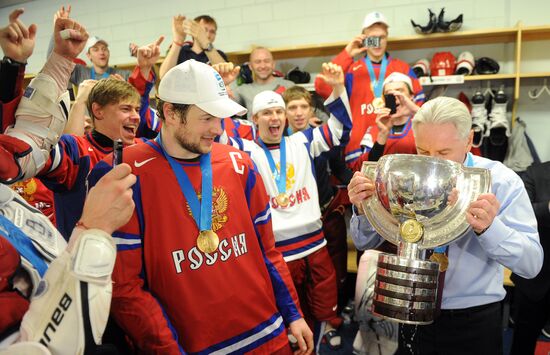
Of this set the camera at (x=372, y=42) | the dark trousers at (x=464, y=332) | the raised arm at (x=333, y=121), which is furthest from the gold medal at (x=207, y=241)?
the camera at (x=372, y=42)

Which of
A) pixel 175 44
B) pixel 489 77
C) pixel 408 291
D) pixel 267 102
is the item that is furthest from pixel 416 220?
pixel 489 77

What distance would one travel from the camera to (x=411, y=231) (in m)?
1.16

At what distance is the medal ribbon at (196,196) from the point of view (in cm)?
151

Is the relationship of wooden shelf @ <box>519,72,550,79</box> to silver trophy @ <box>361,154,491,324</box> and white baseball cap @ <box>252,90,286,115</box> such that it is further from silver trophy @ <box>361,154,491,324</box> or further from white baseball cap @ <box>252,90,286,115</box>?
silver trophy @ <box>361,154,491,324</box>

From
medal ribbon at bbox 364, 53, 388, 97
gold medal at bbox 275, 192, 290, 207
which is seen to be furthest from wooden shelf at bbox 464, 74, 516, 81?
gold medal at bbox 275, 192, 290, 207

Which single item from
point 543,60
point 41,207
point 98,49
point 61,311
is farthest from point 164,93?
point 543,60

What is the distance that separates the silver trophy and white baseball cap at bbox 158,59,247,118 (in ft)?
2.10

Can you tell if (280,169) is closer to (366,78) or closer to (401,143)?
(401,143)

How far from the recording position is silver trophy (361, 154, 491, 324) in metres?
1.08

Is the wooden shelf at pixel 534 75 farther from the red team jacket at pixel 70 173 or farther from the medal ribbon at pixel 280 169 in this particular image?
the red team jacket at pixel 70 173

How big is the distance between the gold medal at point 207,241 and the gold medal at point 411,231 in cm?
65

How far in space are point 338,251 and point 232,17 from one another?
12.0 ft

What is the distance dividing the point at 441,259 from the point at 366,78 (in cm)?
268

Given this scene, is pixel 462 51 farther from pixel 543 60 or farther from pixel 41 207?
pixel 41 207
